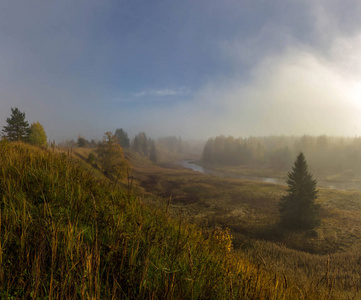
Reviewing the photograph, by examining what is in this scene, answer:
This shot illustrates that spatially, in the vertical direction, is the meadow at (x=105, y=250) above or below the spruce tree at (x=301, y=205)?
above

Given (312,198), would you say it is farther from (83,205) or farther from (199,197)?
(83,205)

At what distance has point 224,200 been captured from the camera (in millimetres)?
35875

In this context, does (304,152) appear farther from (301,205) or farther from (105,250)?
(105,250)

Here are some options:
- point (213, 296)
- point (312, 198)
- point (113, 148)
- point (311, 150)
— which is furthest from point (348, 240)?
point (311, 150)

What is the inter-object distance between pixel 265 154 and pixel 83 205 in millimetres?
128004

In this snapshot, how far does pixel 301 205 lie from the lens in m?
23.0

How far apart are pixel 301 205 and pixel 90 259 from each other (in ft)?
89.8

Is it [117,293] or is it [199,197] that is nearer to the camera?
[117,293]

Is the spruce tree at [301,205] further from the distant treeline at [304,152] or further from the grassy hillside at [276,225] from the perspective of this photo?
the distant treeline at [304,152]

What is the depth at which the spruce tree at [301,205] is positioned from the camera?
→ 2236 centimetres

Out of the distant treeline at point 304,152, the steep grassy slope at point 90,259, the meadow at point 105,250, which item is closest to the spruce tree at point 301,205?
the meadow at point 105,250

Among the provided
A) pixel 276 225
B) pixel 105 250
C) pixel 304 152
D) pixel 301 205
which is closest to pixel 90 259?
pixel 105 250

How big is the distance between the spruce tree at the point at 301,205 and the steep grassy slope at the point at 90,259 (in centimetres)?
2432

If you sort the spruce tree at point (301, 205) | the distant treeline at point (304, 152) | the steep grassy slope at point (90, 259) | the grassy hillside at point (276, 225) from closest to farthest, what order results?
1. the steep grassy slope at point (90, 259)
2. the grassy hillside at point (276, 225)
3. the spruce tree at point (301, 205)
4. the distant treeline at point (304, 152)
